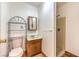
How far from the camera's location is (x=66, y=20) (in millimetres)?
950

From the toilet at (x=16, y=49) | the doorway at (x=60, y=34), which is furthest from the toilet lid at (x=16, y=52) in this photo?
the doorway at (x=60, y=34)

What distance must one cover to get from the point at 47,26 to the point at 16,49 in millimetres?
434

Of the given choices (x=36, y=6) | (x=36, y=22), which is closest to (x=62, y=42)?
(x=36, y=22)

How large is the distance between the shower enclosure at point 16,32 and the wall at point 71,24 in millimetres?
441

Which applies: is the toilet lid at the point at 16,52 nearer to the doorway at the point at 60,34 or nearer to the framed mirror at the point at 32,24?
the framed mirror at the point at 32,24

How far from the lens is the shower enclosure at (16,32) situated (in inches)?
37.3

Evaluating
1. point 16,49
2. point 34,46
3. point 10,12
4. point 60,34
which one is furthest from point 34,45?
point 10,12

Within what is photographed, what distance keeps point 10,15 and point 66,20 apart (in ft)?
2.03

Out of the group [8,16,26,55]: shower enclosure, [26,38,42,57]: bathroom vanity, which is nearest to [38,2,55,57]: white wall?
[26,38,42,57]: bathroom vanity

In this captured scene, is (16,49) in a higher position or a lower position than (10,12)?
lower

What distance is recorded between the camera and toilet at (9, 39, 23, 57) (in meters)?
0.94

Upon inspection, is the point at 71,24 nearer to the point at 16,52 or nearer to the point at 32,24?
the point at 32,24

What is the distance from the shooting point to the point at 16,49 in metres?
0.96

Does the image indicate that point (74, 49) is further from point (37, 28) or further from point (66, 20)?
point (37, 28)
